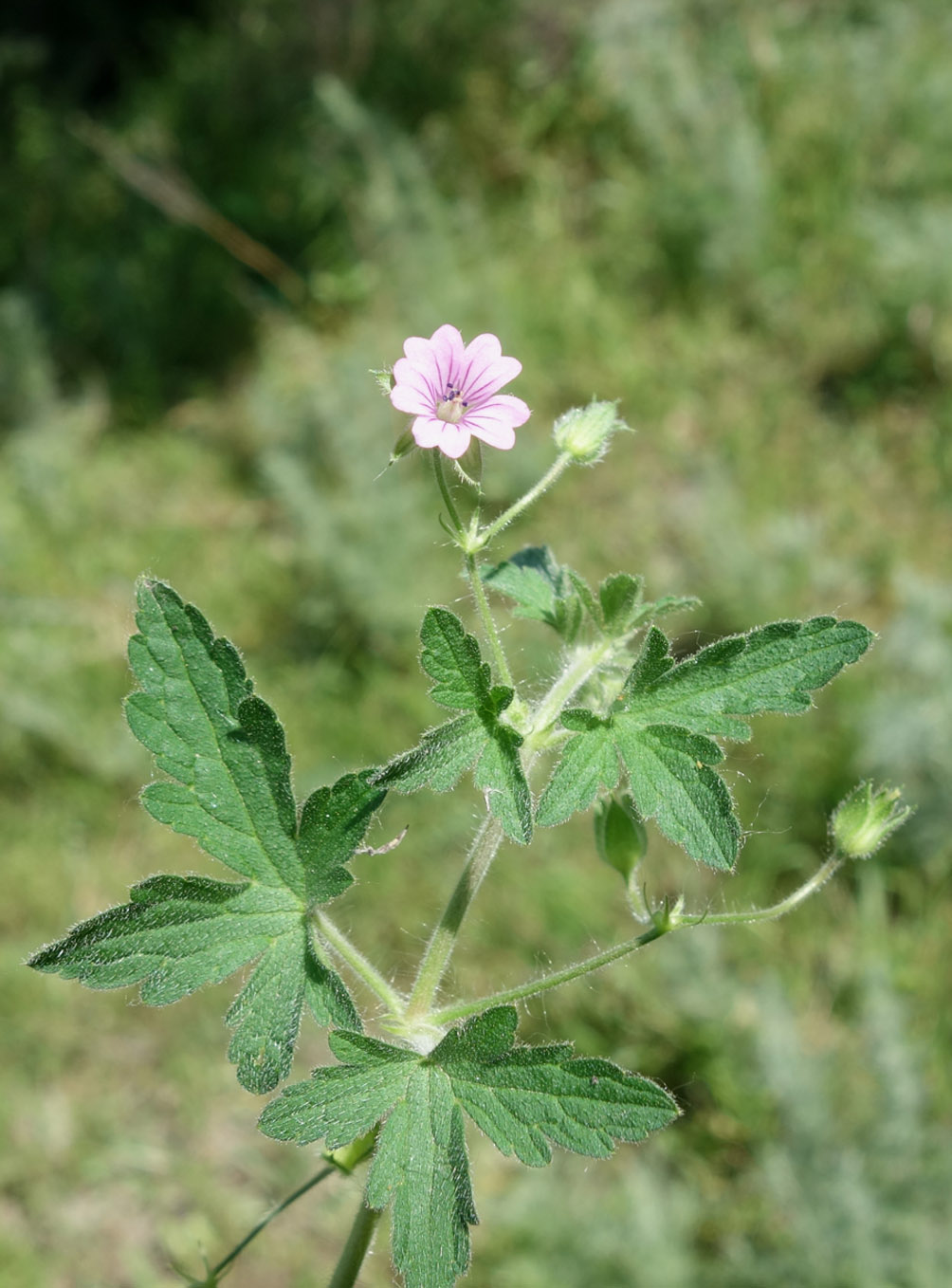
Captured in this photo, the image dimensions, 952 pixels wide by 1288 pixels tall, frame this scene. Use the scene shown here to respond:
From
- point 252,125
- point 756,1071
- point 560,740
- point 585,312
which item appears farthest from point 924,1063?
point 252,125

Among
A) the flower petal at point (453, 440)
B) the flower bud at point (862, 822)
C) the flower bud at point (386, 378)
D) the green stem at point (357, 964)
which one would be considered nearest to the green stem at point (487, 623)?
the flower petal at point (453, 440)

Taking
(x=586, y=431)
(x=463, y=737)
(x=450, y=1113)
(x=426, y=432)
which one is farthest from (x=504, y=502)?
(x=450, y=1113)

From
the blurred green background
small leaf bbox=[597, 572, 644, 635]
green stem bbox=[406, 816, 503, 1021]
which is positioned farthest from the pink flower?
the blurred green background

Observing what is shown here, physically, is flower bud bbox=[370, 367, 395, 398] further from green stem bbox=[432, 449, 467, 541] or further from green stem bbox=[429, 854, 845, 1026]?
green stem bbox=[429, 854, 845, 1026]

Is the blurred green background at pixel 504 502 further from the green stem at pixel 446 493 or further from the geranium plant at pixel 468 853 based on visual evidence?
the green stem at pixel 446 493

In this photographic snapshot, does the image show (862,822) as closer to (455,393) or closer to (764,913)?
(764,913)

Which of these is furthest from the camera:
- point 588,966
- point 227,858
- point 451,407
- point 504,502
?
point 504,502
